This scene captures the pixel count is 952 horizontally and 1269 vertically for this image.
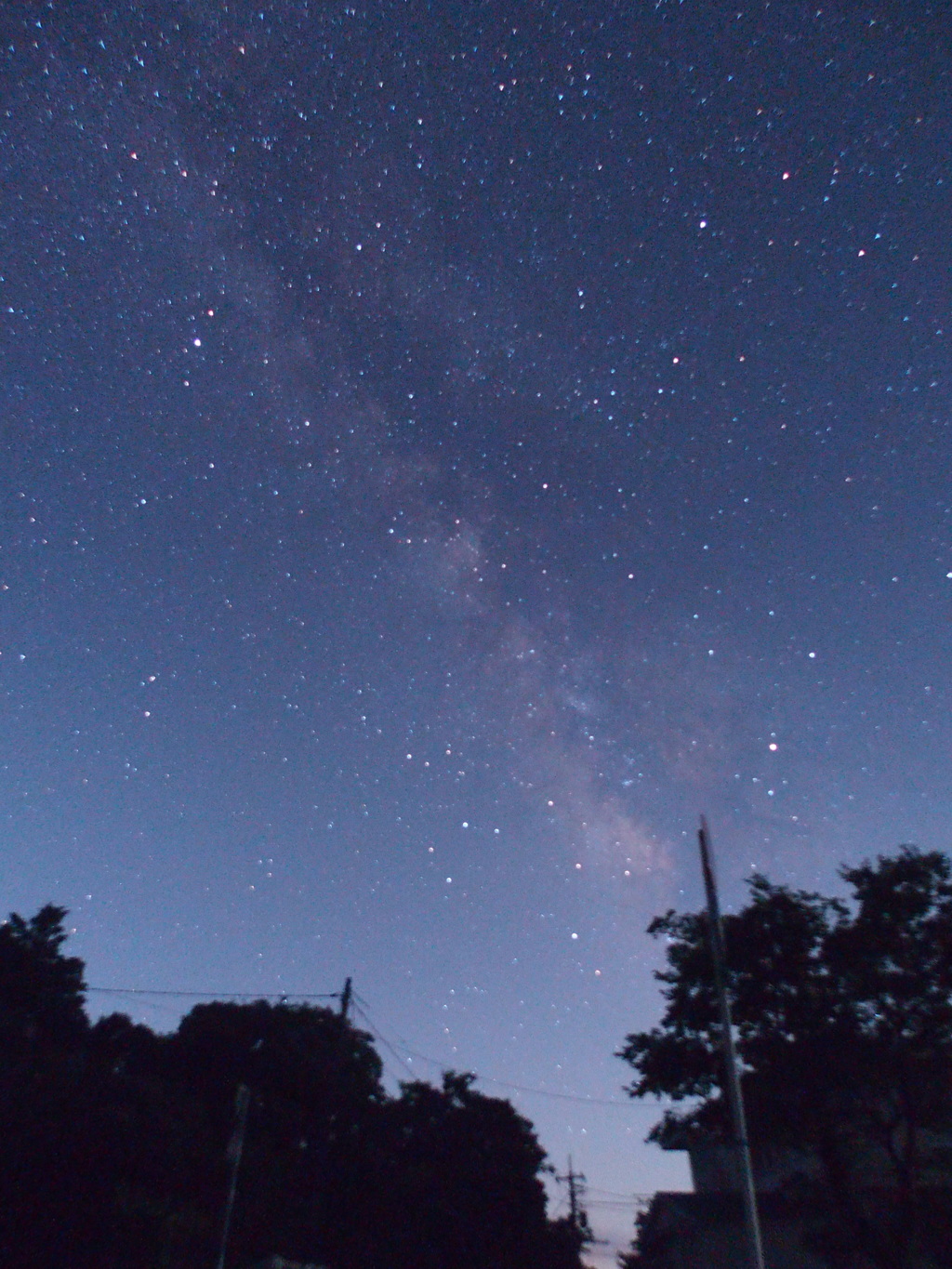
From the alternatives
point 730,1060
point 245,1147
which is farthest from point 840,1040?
point 245,1147

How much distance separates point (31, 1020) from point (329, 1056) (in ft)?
41.4

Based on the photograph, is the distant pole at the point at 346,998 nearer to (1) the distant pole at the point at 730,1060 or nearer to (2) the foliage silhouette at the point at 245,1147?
(2) the foliage silhouette at the point at 245,1147

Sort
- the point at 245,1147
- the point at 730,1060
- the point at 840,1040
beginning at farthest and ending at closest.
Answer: the point at 245,1147 < the point at 840,1040 < the point at 730,1060

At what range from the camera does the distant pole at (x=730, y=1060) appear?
12898 millimetres

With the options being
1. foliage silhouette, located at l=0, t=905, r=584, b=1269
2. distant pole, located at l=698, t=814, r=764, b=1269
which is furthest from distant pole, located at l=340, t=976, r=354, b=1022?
distant pole, located at l=698, t=814, r=764, b=1269

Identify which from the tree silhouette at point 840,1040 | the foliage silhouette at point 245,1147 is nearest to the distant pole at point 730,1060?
the tree silhouette at point 840,1040

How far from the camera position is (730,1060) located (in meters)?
14.2

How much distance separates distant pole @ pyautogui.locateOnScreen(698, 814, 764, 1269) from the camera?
42.3 feet

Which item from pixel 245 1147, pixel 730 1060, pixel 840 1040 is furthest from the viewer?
pixel 245 1147

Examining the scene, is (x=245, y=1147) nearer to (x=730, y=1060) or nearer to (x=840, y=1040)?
(x=840, y=1040)

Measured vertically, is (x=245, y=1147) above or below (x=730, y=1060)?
above

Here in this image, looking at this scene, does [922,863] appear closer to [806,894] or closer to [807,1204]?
[806,894]

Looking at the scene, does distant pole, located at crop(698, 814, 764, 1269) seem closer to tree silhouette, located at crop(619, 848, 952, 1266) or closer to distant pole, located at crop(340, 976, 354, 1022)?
tree silhouette, located at crop(619, 848, 952, 1266)

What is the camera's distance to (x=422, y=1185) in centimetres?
3919
